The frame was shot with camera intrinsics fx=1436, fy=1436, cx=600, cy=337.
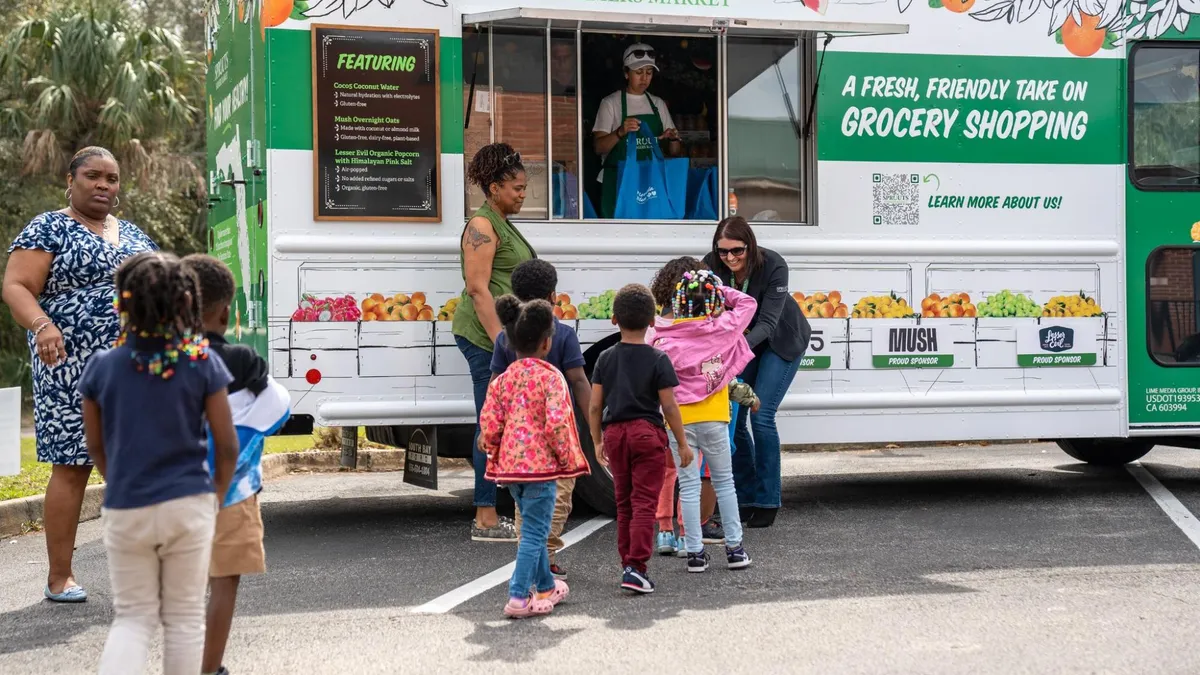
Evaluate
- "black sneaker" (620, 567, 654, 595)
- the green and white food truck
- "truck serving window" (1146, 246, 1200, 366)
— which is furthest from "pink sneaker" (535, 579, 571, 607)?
"truck serving window" (1146, 246, 1200, 366)

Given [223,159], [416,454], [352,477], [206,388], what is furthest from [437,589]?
[352,477]

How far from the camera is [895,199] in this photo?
A: 762 cm

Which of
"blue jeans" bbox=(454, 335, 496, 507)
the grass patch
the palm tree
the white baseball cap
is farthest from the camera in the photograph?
the palm tree

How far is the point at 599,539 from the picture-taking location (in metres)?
6.96

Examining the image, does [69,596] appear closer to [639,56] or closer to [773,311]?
[773,311]

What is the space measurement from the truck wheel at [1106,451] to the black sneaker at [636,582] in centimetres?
463

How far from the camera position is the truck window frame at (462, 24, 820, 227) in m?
7.42

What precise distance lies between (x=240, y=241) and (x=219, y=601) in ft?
12.0

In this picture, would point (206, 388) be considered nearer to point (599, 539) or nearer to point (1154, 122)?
point (599, 539)

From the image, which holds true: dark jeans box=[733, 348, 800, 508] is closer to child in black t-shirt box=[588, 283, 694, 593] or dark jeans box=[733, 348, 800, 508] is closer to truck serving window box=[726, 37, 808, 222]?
truck serving window box=[726, 37, 808, 222]

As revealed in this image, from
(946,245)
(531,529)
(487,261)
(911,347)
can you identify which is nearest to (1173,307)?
(946,245)

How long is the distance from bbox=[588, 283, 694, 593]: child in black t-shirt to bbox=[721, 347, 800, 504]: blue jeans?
54.3 inches

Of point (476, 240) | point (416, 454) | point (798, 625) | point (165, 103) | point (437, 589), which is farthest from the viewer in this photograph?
point (165, 103)

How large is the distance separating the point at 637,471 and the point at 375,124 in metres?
2.29
